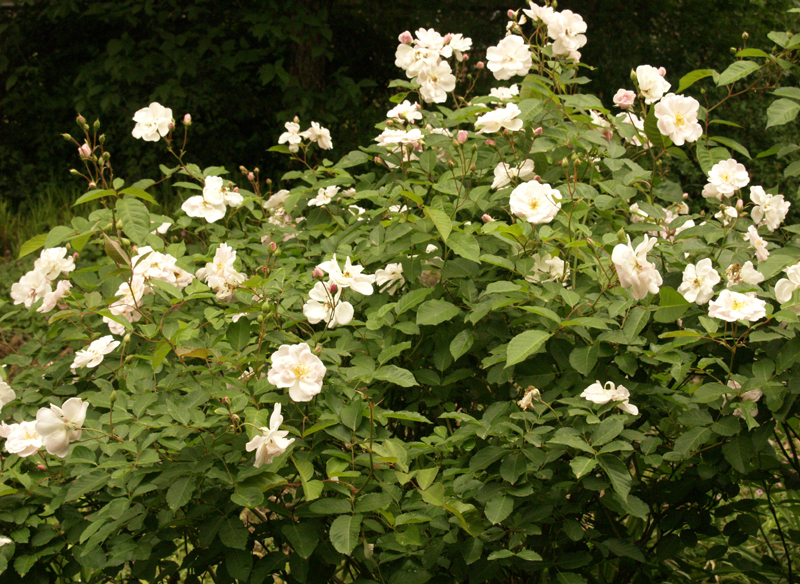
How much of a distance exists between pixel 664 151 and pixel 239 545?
1.25 meters

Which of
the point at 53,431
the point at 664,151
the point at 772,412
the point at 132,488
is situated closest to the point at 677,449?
the point at 772,412

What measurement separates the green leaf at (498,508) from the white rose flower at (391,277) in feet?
1.86

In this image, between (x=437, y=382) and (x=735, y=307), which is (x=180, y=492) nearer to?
(x=437, y=382)

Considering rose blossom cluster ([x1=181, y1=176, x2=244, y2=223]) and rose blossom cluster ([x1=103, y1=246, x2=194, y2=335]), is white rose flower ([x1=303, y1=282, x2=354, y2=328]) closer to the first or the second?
rose blossom cluster ([x1=103, y1=246, x2=194, y2=335])

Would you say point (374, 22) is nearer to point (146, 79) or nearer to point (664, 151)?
point (146, 79)

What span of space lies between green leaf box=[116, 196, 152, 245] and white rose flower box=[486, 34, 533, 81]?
932 millimetres

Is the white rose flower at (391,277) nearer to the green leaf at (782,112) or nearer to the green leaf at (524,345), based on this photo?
the green leaf at (524,345)

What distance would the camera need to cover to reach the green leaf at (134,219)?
1544mm

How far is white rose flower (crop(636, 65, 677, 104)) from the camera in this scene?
1.66m

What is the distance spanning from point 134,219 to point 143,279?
147mm

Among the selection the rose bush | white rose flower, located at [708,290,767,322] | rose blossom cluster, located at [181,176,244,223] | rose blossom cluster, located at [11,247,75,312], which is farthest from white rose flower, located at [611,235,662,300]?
rose blossom cluster, located at [11,247,75,312]

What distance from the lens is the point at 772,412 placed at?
1311 millimetres

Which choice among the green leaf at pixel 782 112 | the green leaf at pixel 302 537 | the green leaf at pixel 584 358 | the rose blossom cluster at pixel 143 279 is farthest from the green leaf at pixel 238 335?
the green leaf at pixel 782 112

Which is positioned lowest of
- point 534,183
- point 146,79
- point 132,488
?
point 146,79
